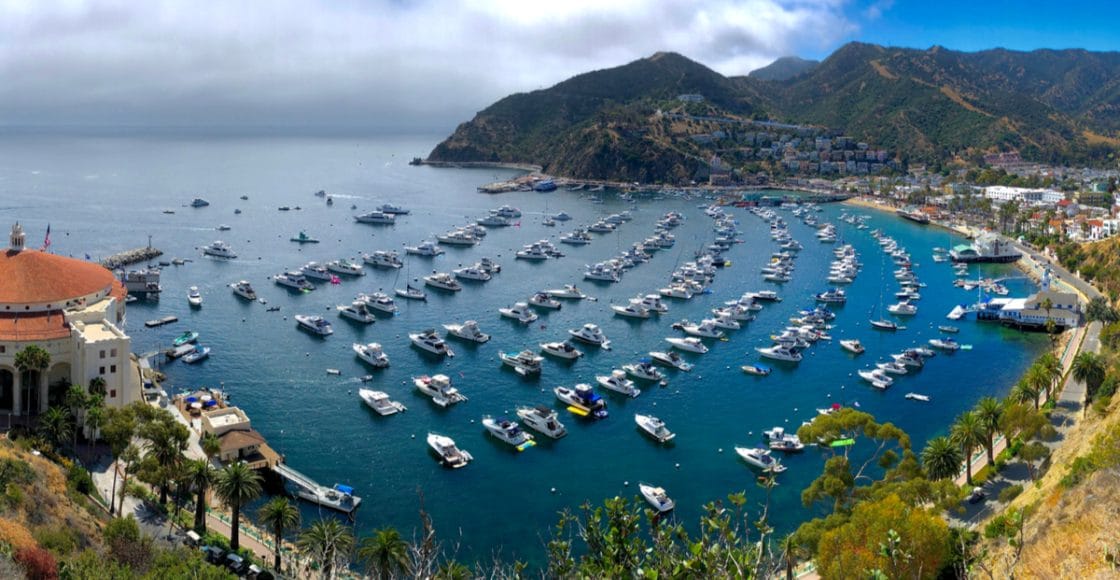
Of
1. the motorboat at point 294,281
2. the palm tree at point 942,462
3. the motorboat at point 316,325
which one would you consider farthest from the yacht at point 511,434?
the motorboat at point 294,281

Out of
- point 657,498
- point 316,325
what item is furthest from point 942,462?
point 316,325

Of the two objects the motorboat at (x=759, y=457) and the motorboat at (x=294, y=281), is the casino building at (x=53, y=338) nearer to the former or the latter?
the motorboat at (x=294, y=281)

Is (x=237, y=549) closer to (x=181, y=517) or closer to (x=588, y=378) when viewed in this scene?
(x=181, y=517)

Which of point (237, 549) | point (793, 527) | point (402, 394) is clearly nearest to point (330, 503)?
point (237, 549)

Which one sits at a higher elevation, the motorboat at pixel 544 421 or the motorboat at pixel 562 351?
the motorboat at pixel 562 351

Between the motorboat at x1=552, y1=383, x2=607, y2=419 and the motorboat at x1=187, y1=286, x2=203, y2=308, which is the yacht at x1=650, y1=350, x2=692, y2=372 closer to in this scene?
the motorboat at x1=552, y1=383, x2=607, y2=419

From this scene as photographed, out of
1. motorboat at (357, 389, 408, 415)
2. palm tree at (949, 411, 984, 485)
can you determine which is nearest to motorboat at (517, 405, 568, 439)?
motorboat at (357, 389, 408, 415)
